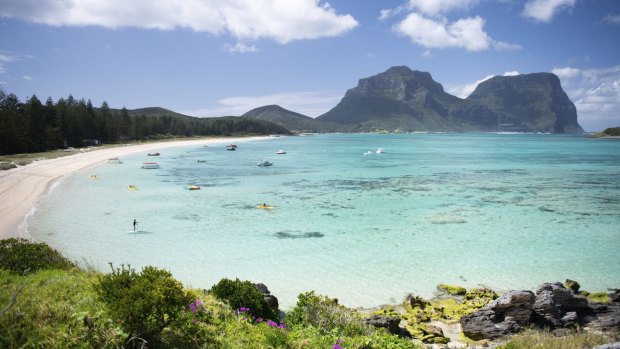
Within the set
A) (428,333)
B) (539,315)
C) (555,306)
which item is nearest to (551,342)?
(539,315)

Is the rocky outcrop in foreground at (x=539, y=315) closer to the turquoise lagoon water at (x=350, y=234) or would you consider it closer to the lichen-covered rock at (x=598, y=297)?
the lichen-covered rock at (x=598, y=297)

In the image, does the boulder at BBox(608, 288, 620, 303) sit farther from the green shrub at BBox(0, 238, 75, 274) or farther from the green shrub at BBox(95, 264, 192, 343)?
the green shrub at BBox(0, 238, 75, 274)

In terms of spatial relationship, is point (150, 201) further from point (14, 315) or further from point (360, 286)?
point (14, 315)

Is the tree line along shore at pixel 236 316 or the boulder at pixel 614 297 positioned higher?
the tree line along shore at pixel 236 316

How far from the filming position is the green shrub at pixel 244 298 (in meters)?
11.0

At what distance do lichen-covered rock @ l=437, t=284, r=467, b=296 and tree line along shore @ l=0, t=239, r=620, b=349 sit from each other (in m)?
0.06

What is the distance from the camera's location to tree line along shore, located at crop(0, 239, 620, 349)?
6.68 metres

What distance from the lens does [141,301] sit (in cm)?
652

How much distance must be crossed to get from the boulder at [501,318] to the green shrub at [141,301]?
9670 millimetres

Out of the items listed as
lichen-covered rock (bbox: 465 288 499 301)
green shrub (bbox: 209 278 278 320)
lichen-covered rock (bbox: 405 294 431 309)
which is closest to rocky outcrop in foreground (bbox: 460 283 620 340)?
lichen-covered rock (bbox: 405 294 431 309)

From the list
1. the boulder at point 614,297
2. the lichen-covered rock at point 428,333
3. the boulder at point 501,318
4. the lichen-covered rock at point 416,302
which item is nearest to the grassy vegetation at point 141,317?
the lichen-covered rock at point 428,333

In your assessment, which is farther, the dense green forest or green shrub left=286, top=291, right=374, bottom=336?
the dense green forest

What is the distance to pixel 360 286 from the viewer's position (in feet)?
54.5

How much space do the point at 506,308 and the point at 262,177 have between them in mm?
45303
